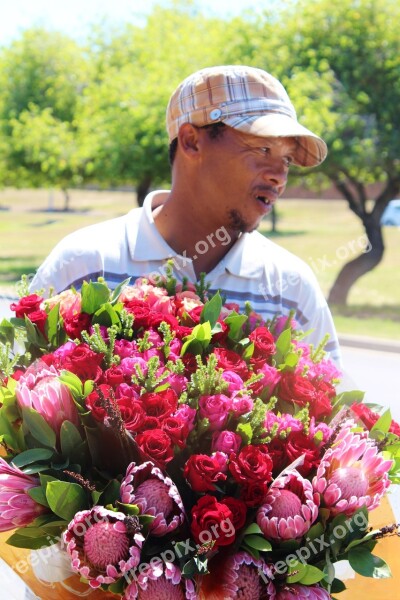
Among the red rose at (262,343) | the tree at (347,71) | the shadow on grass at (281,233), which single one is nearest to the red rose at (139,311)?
the red rose at (262,343)

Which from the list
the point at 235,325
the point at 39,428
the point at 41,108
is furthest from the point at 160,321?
the point at 41,108

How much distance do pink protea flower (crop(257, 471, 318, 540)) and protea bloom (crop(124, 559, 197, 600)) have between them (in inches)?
6.6

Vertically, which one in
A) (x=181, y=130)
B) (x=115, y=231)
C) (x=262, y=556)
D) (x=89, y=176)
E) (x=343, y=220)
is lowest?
(x=343, y=220)

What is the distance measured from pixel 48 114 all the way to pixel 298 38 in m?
10.6

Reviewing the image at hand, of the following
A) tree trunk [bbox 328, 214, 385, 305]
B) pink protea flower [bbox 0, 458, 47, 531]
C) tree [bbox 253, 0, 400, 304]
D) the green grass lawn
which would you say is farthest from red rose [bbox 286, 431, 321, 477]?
tree trunk [bbox 328, 214, 385, 305]

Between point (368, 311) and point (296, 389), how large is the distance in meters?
13.3

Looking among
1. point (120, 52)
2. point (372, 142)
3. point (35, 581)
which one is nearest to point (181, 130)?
point (35, 581)

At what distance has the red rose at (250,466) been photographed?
4.61ft

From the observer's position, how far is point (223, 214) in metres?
2.31

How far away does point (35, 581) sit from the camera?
154cm

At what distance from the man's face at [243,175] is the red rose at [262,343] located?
574 mm

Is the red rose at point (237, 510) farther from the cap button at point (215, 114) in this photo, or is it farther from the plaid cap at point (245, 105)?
the cap button at point (215, 114)

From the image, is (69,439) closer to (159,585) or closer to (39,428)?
(39,428)

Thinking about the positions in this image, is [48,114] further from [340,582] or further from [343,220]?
[340,582]
